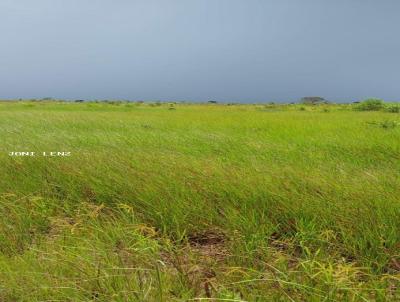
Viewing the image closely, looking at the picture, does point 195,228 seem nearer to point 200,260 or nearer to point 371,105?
point 200,260

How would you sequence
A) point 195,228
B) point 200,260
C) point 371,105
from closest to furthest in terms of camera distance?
point 200,260 < point 195,228 < point 371,105

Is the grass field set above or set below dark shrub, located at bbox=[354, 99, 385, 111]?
below

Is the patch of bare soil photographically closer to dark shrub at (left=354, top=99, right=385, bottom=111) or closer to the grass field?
the grass field

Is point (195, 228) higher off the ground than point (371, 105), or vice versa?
point (371, 105)

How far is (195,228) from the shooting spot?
313cm

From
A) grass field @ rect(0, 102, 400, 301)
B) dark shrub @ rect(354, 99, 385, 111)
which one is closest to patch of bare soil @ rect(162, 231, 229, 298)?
grass field @ rect(0, 102, 400, 301)

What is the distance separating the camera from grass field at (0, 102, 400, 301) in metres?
1.94

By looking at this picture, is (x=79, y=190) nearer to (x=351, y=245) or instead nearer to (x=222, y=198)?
(x=222, y=198)

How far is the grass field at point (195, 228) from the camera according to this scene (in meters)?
1.94

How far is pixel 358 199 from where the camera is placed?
308 cm

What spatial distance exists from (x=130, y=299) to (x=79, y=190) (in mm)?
2494

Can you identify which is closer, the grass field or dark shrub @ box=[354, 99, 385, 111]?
the grass field

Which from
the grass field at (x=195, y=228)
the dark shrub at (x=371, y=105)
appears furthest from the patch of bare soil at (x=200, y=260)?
the dark shrub at (x=371, y=105)

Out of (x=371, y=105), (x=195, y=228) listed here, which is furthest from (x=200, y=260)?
(x=371, y=105)
